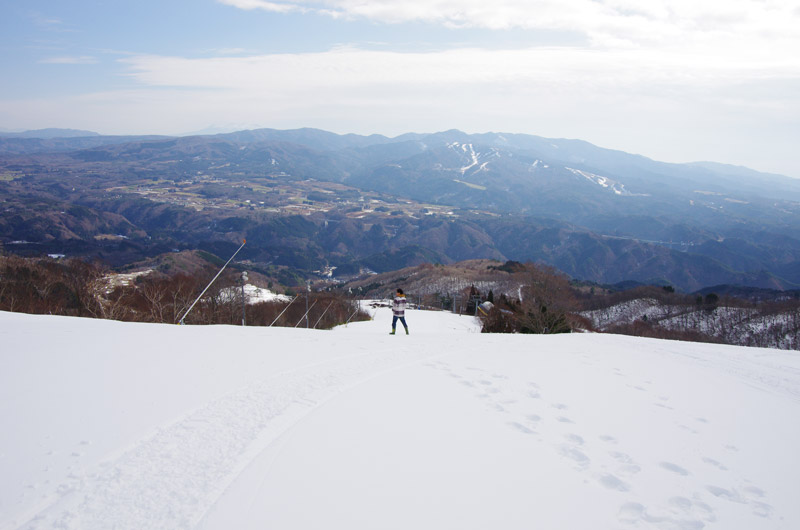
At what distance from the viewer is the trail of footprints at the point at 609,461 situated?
4.98 metres

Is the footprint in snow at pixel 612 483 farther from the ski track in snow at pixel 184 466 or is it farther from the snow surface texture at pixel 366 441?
the ski track in snow at pixel 184 466

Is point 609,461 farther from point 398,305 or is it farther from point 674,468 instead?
point 398,305

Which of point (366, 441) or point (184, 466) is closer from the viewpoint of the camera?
point (184, 466)

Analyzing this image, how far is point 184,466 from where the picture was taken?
210 inches

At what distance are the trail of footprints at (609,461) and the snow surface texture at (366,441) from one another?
3 cm

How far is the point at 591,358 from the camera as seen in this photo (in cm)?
1229

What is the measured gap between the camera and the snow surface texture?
4.73 meters

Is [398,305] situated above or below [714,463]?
below

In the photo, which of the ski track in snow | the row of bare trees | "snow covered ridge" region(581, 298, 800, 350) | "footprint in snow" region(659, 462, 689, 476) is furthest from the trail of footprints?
"snow covered ridge" region(581, 298, 800, 350)

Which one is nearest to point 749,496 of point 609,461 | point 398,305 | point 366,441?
point 609,461

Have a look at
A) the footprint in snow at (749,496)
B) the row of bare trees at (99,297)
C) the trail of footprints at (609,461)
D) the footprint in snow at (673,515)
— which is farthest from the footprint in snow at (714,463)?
the row of bare trees at (99,297)

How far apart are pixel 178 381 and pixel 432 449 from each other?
188 inches

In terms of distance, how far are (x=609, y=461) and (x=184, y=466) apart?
5.45 m

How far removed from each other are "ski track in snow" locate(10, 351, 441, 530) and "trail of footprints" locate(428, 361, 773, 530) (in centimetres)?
325
